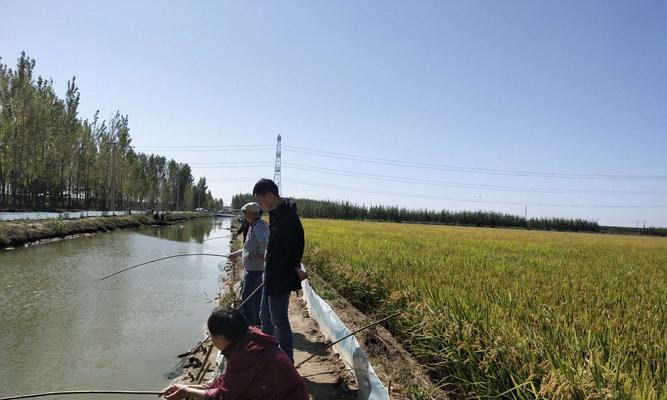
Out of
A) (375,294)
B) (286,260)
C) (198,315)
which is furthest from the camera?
(198,315)

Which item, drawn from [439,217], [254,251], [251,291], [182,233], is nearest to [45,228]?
[182,233]

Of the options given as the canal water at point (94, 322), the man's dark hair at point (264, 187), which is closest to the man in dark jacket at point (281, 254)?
the man's dark hair at point (264, 187)

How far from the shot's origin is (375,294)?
641 cm

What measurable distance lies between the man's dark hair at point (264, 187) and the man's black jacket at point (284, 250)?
16 cm

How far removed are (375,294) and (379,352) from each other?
1.99 m

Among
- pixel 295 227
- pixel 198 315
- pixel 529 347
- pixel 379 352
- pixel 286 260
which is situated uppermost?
pixel 295 227

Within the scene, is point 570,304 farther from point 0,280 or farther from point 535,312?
point 0,280

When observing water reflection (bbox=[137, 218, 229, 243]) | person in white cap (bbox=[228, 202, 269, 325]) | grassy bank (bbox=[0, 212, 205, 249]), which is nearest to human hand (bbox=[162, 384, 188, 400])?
person in white cap (bbox=[228, 202, 269, 325])

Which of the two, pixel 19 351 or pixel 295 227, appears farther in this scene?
pixel 19 351

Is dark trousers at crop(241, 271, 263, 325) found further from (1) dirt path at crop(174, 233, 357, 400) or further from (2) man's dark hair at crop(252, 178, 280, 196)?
(2) man's dark hair at crop(252, 178, 280, 196)

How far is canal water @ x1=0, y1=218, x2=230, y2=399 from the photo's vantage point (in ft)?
16.1

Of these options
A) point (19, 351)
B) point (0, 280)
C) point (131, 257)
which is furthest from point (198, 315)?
point (131, 257)

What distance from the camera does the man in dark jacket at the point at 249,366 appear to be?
2367 millimetres

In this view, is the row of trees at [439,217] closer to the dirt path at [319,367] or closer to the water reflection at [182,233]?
the water reflection at [182,233]
